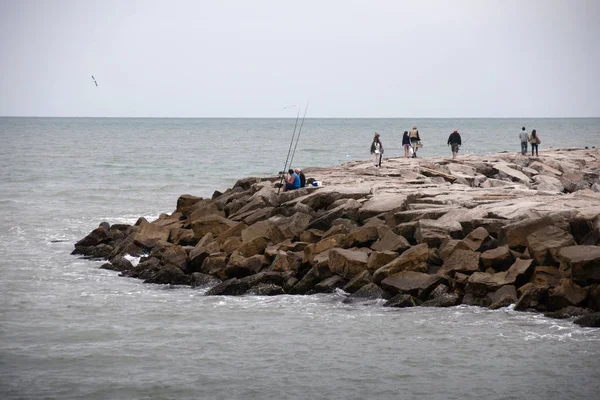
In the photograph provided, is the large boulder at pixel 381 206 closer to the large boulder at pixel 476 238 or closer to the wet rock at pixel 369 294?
the large boulder at pixel 476 238

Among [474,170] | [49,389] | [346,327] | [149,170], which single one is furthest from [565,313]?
[149,170]

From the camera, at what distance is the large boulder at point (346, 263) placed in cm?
1653

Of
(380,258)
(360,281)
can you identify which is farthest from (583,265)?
(360,281)

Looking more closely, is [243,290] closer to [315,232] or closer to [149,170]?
[315,232]

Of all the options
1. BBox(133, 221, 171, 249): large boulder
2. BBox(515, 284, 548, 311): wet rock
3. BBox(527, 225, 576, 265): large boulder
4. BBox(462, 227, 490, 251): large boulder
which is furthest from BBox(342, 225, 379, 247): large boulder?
BBox(133, 221, 171, 249): large boulder

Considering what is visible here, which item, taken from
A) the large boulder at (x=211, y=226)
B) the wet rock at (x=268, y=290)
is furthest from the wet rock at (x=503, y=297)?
the large boulder at (x=211, y=226)

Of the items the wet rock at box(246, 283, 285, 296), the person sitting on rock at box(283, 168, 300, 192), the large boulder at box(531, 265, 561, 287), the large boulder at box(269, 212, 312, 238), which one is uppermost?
the person sitting on rock at box(283, 168, 300, 192)

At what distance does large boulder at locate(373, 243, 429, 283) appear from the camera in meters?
16.0

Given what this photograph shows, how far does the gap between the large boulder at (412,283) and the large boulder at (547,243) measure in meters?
1.82

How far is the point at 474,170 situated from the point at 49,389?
19832mm

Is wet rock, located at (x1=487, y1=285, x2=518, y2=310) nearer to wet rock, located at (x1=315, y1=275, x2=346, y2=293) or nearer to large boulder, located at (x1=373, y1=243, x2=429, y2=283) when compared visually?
large boulder, located at (x1=373, y1=243, x2=429, y2=283)

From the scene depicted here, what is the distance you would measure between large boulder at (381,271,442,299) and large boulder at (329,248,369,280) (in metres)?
0.76

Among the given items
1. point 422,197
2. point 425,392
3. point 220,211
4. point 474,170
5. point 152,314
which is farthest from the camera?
point 474,170

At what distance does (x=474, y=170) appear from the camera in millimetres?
28625
